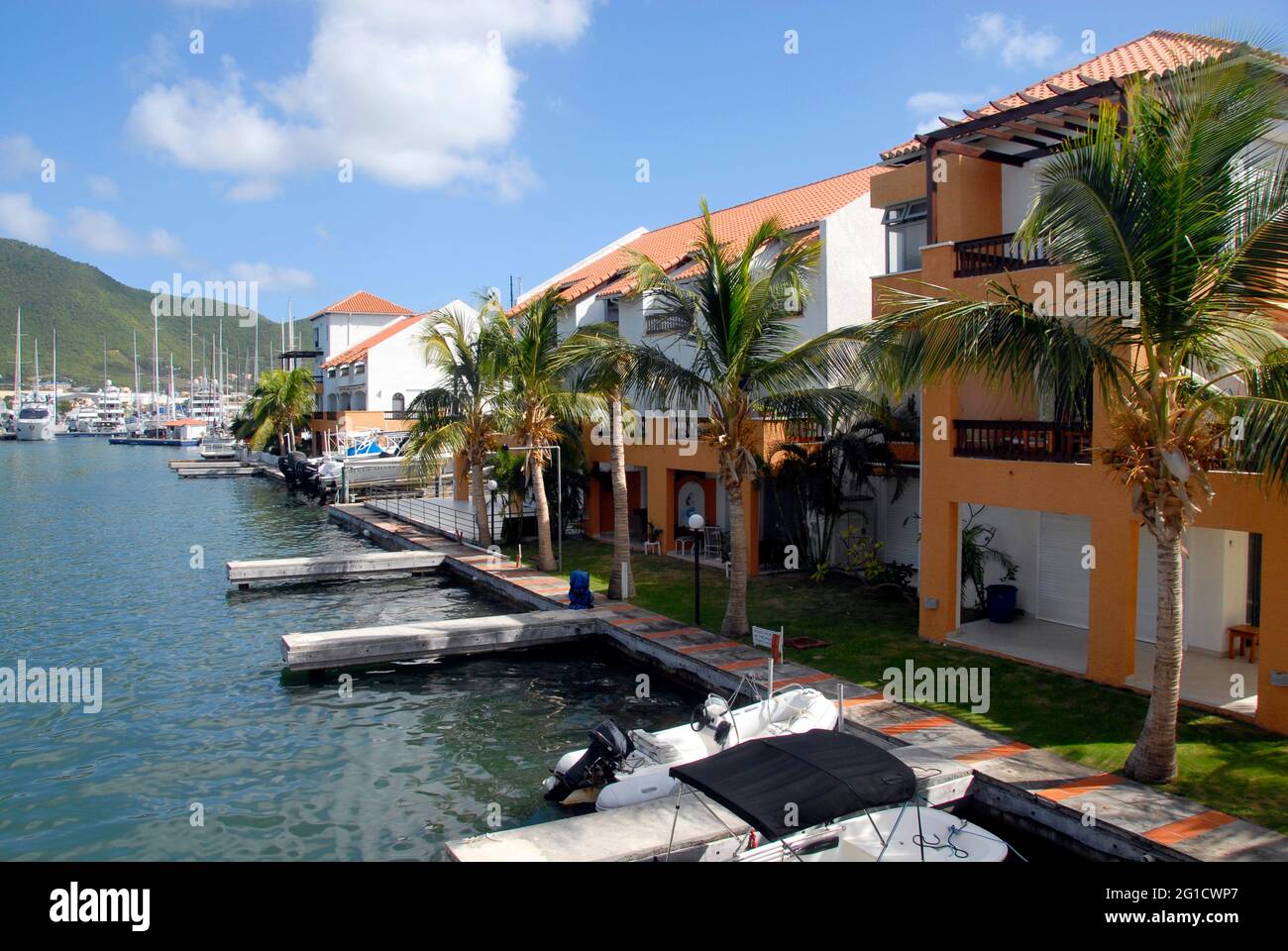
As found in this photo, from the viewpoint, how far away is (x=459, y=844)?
31.1ft

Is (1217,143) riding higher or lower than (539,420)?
higher

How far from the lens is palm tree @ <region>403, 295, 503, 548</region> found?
86.8 feet

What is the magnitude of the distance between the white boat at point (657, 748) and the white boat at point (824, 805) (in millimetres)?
1918

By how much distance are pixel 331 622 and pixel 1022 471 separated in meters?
16.2

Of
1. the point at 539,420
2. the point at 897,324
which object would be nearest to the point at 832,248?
the point at 539,420

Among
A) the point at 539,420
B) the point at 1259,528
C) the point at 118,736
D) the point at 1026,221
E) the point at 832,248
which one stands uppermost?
the point at 832,248

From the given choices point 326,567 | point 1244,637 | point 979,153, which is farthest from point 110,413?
point 1244,637

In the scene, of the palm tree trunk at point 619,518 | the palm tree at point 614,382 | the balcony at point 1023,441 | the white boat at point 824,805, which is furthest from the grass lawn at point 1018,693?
the balcony at point 1023,441

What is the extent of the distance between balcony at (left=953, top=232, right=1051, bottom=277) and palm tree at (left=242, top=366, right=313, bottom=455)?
62786mm

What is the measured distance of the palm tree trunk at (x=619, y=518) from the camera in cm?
2078

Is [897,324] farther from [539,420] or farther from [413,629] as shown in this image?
[539,420]

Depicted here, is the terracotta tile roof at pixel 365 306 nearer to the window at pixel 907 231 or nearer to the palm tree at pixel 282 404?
the palm tree at pixel 282 404

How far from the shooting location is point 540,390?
82.1ft
